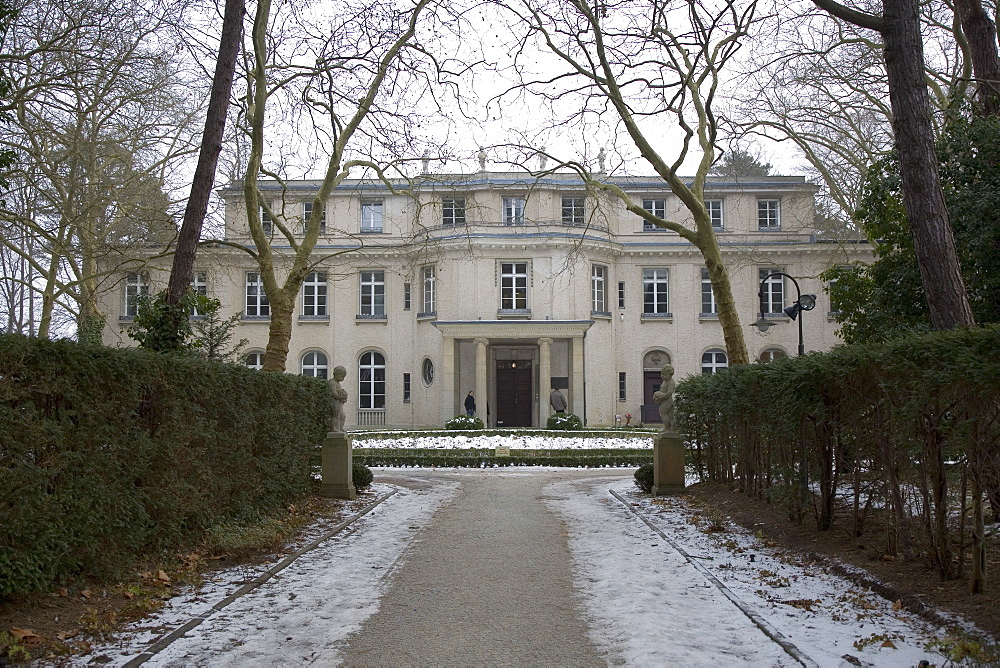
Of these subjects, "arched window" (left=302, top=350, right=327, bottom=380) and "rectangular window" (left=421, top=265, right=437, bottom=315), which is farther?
"arched window" (left=302, top=350, right=327, bottom=380)

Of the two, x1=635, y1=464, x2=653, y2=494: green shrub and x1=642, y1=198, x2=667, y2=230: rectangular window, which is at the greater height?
x1=642, y1=198, x2=667, y2=230: rectangular window

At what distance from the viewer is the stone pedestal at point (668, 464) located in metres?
15.6

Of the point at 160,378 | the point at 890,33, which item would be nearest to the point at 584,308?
the point at 890,33

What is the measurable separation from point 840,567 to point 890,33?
586 centimetres

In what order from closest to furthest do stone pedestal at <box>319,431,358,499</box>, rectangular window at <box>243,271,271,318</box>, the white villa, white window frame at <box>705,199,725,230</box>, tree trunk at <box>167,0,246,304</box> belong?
1. tree trunk at <box>167,0,246,304</box>
2. stone pedestal at <box>319,431,358,499</box>
3. the white villa
4. rectangular window at <box>243,271,271,318</box>
5. white window frame at <box>705,199,725,230</box>

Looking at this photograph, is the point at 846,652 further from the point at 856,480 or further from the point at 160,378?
the point at 160,378

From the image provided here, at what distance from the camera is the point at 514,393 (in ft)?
126

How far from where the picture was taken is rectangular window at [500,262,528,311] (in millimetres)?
37594

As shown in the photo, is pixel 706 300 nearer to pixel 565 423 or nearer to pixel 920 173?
pixel 565 423

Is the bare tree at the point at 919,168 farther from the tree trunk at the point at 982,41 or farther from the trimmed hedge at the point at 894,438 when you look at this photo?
the tree trunk at the point at 982,41

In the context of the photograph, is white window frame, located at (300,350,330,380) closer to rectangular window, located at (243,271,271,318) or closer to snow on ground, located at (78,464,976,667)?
rectangular window, located at (243,271,271,318)

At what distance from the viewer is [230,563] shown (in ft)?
29.7

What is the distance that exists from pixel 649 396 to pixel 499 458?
17.0 meters

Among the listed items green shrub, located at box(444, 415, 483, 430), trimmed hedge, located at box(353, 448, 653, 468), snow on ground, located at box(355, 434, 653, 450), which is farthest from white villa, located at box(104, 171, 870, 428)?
trimmed hedge, located at box(353, 448, 653, 468)
